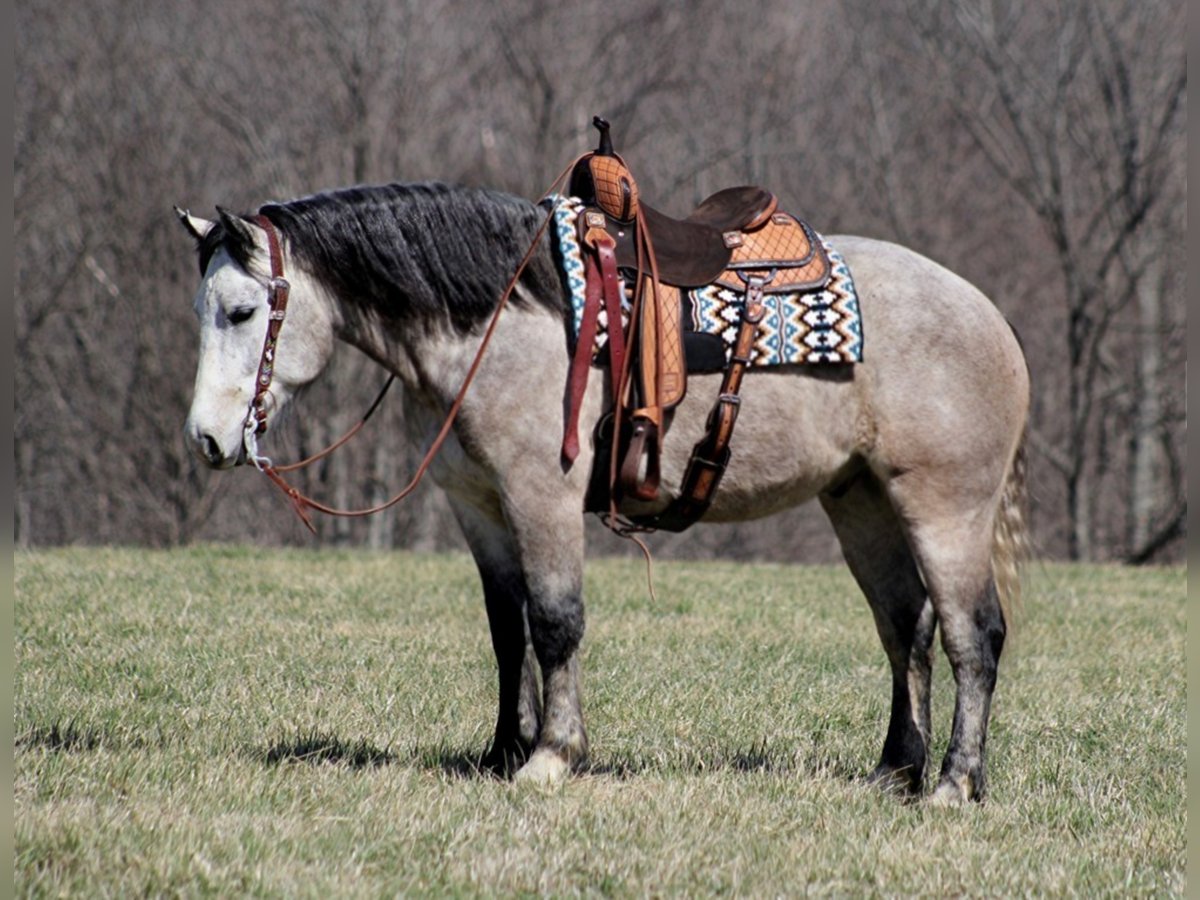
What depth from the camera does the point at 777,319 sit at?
5.09 metres

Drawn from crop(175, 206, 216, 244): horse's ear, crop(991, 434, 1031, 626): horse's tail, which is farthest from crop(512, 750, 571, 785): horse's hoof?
crop(175, 206, 216, 244): horse's ear

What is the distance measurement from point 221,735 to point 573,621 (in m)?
1.61

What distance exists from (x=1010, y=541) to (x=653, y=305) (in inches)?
66.6

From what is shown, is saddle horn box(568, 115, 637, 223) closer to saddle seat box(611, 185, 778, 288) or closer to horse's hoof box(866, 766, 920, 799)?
saddle seat box(611, 185, 778, 288)

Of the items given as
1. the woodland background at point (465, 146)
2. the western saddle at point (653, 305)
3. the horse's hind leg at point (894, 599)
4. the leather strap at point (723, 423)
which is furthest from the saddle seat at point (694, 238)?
the woodland background at point (465, 146)

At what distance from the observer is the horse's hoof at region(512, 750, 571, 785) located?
4914 mm

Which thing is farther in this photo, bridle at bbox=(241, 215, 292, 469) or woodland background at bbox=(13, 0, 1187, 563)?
woodland background at bbox=(13, 0, 1187, 563)

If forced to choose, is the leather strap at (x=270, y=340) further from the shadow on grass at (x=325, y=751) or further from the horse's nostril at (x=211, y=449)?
the shadow on grass at (x=325, y=751)

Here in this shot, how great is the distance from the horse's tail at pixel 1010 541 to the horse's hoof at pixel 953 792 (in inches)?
26.8

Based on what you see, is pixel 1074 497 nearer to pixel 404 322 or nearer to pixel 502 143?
pixel 502 143

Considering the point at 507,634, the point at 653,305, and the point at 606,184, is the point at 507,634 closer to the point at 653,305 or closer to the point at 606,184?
the point at 653,305

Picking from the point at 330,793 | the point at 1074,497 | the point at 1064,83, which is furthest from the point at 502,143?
the point at 330,793

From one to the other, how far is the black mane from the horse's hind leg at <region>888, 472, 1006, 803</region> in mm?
1441

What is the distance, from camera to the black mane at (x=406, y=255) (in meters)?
4.99
